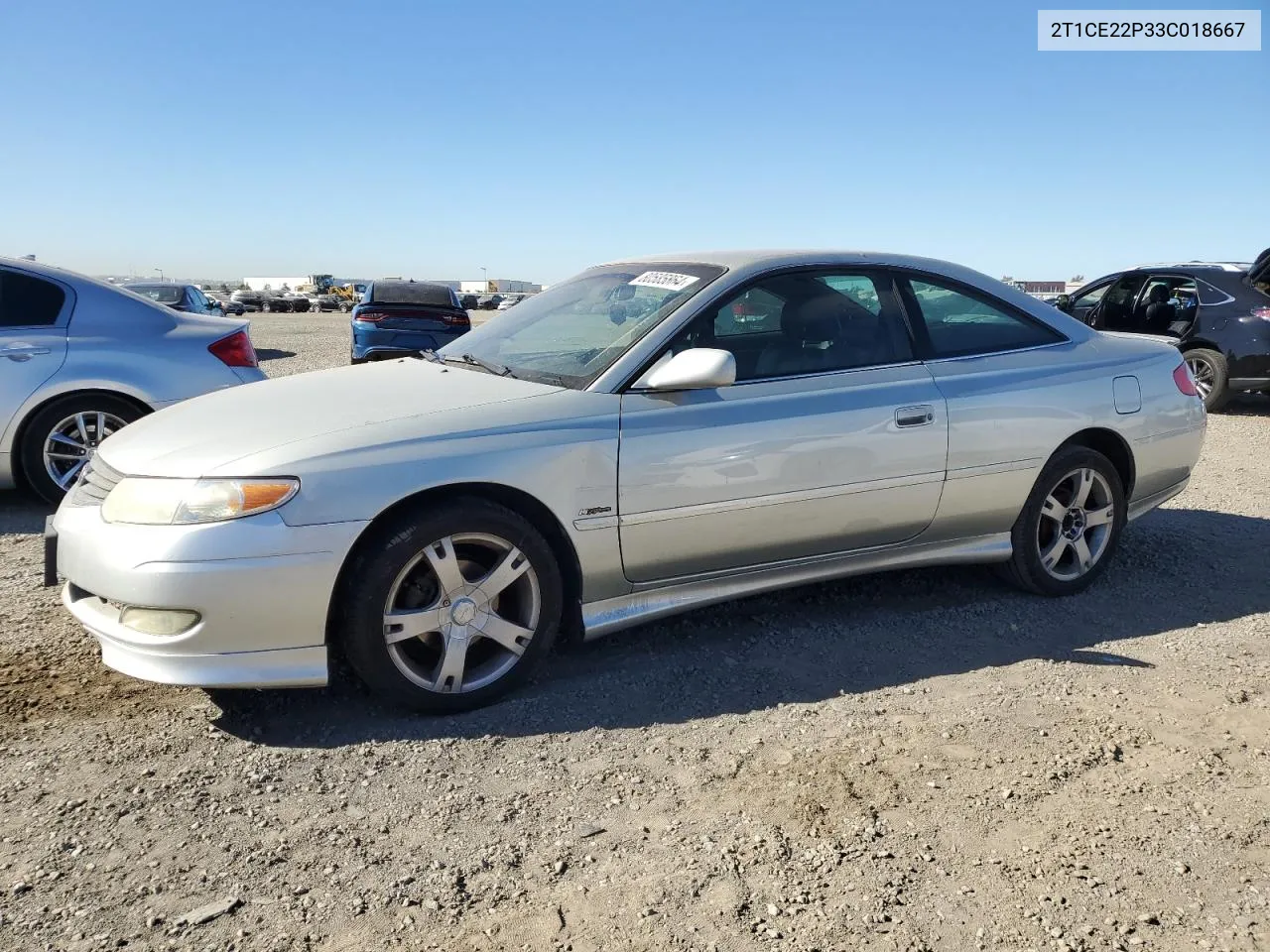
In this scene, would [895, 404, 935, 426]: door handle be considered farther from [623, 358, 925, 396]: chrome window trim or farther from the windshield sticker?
the windshield sticker

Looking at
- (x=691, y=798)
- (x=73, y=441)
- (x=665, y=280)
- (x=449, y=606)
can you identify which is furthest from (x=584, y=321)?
(x=73, y=441)

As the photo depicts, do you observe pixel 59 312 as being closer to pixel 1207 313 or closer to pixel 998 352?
pixel 998 352

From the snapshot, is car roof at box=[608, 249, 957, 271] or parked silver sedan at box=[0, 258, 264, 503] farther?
parked silver sedan at box=[0, 258, 264, 503]

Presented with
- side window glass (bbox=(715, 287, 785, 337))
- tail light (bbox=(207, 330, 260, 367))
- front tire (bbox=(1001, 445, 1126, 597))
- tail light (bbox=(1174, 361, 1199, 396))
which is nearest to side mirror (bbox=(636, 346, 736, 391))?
side window glass (bbox=(715, 287, 785, 337))

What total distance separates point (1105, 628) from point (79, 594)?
385cm

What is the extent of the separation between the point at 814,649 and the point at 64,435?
458 centimetres

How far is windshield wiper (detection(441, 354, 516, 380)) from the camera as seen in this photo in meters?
3.84

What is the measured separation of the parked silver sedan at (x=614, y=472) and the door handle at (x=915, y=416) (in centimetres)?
1

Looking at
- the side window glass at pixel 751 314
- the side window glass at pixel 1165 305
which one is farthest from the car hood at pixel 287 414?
the side window glass at pixel 1165 305

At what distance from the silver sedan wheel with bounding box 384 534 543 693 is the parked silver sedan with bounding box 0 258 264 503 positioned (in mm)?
3458

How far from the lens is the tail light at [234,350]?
6109mm

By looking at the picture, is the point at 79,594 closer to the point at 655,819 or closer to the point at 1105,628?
the point at 655,819

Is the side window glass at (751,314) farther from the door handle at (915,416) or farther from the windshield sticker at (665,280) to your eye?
the door handle at (915,416)

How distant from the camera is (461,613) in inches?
127
